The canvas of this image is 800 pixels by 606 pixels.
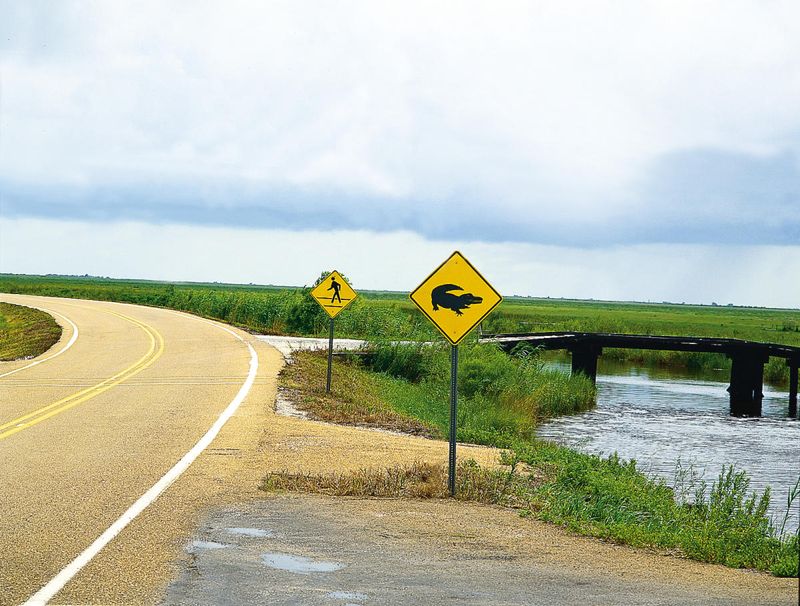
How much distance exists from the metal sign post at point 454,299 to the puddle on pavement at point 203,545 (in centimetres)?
325

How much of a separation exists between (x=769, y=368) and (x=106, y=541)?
52018 millimetres

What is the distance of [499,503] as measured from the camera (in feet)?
33.7

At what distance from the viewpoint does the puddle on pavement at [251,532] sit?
827cm

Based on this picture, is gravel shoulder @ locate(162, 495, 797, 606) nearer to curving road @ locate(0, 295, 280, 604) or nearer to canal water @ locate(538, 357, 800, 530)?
curving road @ locate(0, 295, 280, 604)

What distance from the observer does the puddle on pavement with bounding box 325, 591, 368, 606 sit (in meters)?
6.32

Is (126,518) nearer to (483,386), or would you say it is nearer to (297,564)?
(297,564)

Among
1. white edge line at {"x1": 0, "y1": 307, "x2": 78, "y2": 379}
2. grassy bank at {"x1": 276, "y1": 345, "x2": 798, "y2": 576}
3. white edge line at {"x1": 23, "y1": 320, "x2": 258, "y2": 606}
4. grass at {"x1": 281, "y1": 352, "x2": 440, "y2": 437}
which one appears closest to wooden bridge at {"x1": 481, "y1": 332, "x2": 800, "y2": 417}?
grass at {"x1": 281, "y1": 352, "x2": 440, "y2": 437}

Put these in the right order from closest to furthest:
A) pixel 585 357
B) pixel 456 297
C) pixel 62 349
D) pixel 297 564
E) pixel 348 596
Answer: pixel 348 596 → pixel 297 564 → pixel 456 297 → pixel 62 349 → pixel 585 357

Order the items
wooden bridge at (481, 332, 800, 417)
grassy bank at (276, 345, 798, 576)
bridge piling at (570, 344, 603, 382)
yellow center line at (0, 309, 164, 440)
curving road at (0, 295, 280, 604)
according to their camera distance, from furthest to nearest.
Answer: bridge piling at (570, 344, 603, 382) → wooden bridge at (481, 332, 800, 417) → yellow center line at (0, 309, 164, 440) → grassy bank at (276, 345, 798, 576) → curving road at (0, 295, 280, 604)

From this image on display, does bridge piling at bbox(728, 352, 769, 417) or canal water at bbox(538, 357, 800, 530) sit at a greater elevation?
bridge piling at bbox(728, 352, 769, 417)

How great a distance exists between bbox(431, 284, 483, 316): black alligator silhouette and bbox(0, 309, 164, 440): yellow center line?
6.96m

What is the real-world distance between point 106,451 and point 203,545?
5.25 metres

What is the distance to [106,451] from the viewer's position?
12516mm

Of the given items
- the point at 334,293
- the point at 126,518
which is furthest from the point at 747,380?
the point at 126,518
